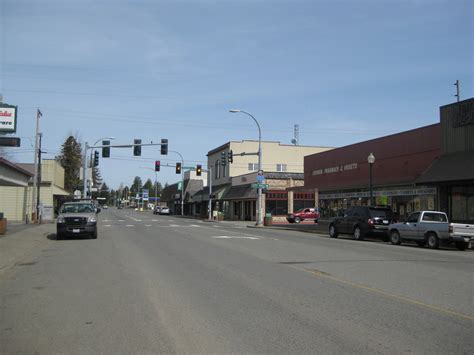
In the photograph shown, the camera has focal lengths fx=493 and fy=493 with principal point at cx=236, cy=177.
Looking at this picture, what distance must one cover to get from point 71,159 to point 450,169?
7749 cm

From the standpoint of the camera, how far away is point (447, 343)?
6340 millimetres

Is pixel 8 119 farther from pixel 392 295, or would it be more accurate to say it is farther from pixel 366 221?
pixel 392 295

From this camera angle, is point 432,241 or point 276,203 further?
point 276,203

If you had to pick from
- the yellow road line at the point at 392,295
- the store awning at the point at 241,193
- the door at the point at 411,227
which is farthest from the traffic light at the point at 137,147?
the yellow road line at the point at 392,295

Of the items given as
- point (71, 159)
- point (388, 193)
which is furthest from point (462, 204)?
point (71, 159)

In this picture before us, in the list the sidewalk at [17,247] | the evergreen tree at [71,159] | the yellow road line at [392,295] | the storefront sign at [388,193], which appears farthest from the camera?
the evergreen tree at [71,159]

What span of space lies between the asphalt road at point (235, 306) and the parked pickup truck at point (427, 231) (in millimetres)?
6584

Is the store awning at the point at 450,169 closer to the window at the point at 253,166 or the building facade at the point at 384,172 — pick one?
the building facade at the point at 384,172

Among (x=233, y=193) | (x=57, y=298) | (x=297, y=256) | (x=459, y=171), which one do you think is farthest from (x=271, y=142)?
(x=57, y=298)

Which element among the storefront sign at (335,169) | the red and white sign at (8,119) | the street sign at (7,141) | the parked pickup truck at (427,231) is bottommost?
the parked pickup truck at (427,231)

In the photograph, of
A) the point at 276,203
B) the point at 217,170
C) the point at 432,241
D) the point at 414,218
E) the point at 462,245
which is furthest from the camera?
the point at 217,170

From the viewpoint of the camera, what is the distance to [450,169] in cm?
2577

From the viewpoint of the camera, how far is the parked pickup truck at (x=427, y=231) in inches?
843

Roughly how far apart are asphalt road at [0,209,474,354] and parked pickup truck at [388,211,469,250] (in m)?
6.58
